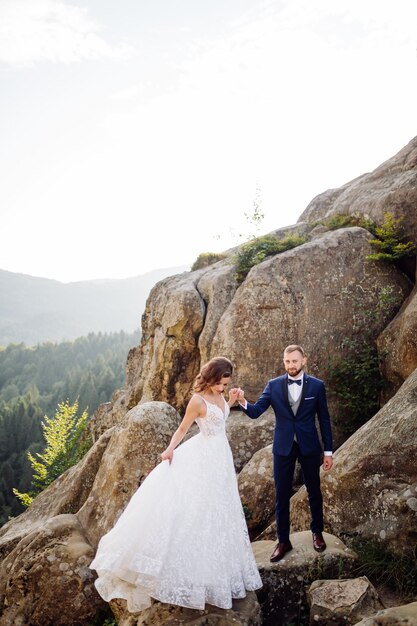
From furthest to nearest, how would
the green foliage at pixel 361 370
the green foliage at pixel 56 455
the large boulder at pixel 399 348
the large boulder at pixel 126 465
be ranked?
1. the green foliage at pixel 56 455
2. the green foliage at pixel 361 370
3. the large boulder at pixel 399 348
4. the large boulder at pixel 126 465

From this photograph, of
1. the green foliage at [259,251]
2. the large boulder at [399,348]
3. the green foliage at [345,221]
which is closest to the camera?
the large boulder at [399,348]

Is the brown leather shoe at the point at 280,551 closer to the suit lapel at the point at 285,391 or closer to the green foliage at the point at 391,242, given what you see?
the suit lapel at the point at 285,391

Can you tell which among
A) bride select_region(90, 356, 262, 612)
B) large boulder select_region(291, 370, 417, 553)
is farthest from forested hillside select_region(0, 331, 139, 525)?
bride select_region(90, 356, 262, 612)

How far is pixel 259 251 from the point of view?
45.2 ft

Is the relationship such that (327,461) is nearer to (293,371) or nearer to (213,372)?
(293,371)

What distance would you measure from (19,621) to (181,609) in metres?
4.47

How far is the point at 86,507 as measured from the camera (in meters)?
9.61

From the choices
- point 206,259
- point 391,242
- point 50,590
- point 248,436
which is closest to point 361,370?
point 248,436

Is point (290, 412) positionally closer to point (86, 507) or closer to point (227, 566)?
point (227, 566)

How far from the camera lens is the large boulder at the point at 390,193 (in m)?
12.1

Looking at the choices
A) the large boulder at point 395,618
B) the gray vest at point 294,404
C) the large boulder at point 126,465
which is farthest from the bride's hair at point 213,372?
the large boulder at point 126,465

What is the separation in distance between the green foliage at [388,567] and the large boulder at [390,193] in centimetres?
832

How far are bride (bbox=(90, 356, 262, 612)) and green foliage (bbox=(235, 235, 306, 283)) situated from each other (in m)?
8.21

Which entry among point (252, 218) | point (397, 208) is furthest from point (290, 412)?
point (252, 218)
